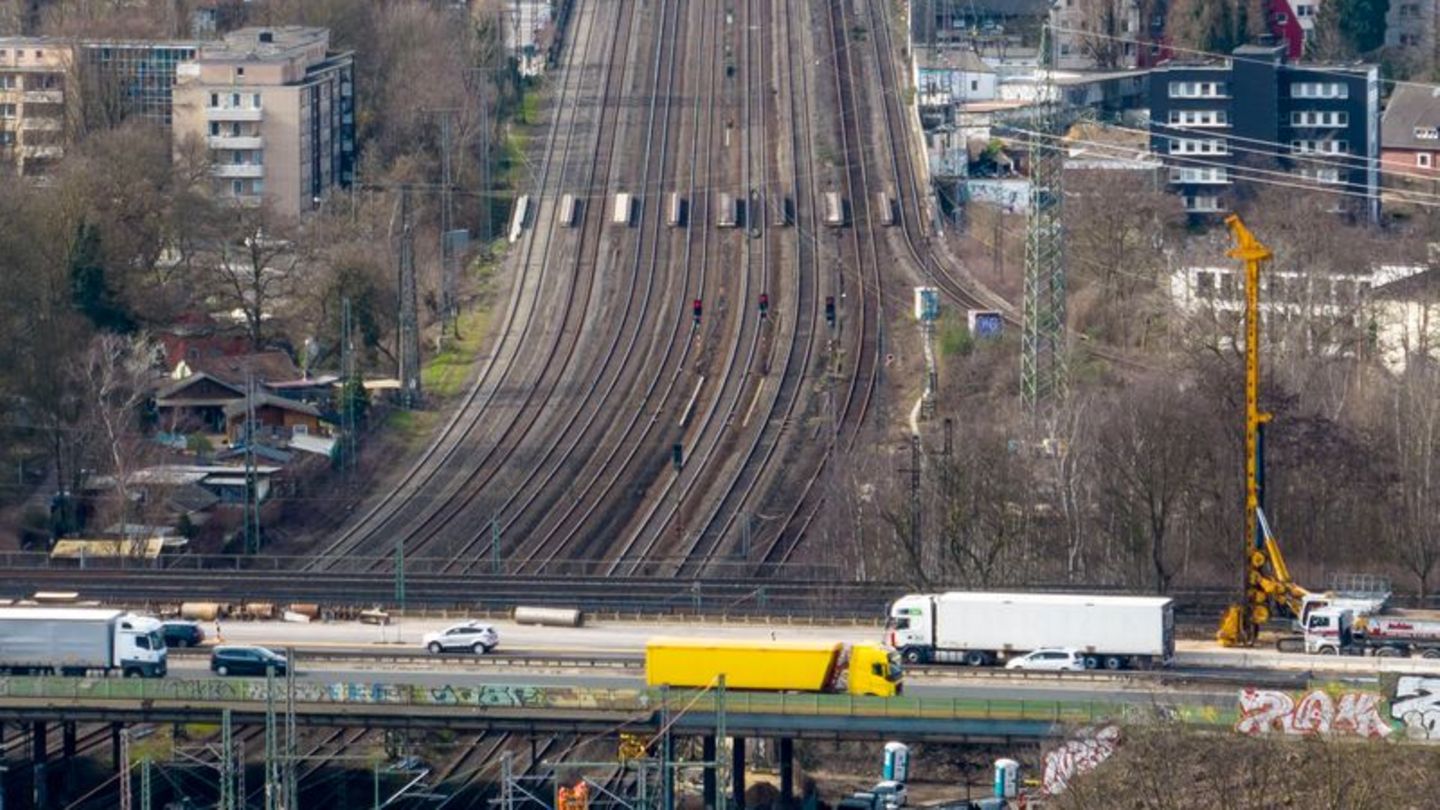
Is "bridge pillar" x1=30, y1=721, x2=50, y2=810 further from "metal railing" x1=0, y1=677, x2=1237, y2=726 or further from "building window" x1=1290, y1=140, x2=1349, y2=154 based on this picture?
"building window" x1=1290, y1=140, x2=1349, y2=154

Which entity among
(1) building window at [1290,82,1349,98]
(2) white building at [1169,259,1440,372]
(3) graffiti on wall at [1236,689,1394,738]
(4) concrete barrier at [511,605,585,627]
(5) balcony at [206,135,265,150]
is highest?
(1) building window at [1290,82,1349,98]

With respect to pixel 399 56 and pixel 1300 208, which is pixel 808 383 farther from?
pixel 399 56

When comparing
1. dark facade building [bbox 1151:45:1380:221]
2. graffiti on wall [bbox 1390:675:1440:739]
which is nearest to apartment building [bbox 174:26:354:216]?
dark facade building [bbox 1151:45:1380:221]

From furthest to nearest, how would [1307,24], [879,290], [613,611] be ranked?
[1307,24] < [879,290] < [613,611]

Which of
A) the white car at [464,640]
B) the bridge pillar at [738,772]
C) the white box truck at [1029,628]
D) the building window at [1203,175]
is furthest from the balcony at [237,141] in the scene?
the bridge pillar at [738,772]


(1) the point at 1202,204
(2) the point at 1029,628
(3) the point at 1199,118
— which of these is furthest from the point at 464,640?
(3) the point at 1199,118

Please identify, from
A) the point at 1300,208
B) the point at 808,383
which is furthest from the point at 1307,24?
the point at 808,383
